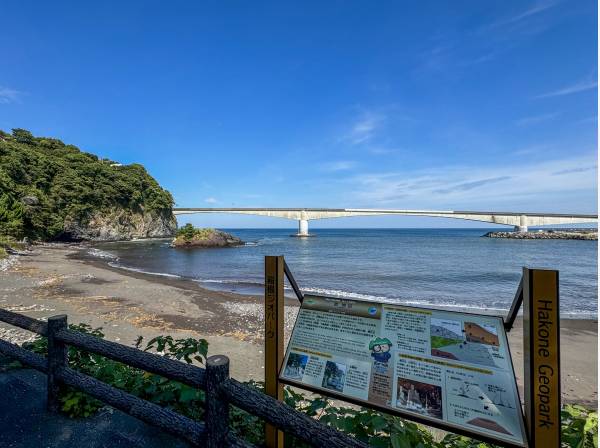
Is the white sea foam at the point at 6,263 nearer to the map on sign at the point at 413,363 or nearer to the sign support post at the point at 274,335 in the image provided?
the sign support post at the point at 274,335

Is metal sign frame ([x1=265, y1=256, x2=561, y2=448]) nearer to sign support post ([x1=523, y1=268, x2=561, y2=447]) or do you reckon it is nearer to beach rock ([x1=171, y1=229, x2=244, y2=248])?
sign support post ([x1=523, y1=268, x2=561, y2=447])

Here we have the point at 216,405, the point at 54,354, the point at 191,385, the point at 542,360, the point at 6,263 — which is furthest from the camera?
the point at 6,263

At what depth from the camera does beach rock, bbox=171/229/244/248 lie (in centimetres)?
4156

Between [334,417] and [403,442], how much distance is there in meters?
0.53

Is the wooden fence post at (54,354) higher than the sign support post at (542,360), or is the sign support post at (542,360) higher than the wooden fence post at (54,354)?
the sign support post at (542,360)

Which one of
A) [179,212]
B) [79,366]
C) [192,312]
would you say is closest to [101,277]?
[192,312]

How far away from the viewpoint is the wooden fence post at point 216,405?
2.01m

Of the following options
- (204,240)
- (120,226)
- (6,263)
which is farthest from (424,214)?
(6,263)

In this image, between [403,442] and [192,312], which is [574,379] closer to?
[403,442]

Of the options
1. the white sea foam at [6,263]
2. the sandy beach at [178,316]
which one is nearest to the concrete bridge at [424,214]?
the white sea foam at [6,263]

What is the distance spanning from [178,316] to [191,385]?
882cm

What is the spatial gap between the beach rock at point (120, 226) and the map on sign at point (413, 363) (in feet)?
181

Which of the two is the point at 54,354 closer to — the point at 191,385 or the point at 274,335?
the point at 191,385

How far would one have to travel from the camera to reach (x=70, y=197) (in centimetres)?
4547
